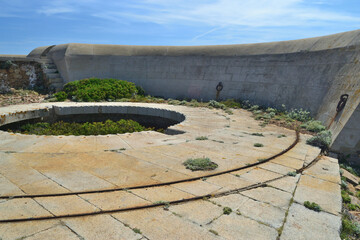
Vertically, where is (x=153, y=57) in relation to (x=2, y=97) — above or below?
above

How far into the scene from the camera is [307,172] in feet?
13.2

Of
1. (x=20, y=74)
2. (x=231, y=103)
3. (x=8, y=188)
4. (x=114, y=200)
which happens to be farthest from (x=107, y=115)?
(x=20, y=74)

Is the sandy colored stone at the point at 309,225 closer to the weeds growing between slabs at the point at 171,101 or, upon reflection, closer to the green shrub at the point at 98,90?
the weeds growing between slabs at the point at 171,101

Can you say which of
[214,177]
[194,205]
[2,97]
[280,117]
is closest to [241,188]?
[214,177]

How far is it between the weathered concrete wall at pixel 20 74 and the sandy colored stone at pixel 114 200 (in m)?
13.0

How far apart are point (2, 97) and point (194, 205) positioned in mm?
13158

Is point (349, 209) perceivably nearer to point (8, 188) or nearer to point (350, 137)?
point (350, 137)

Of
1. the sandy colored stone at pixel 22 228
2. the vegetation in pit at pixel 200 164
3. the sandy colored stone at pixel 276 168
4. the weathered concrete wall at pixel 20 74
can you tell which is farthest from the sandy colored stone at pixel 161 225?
the weathered concrete wall at pixel 20 74

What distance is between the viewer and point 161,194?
3023 mm

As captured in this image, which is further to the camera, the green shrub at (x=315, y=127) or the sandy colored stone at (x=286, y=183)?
the green shrub at (x=315, y=127)

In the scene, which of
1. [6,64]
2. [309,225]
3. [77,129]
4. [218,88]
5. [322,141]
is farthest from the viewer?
[6,64]

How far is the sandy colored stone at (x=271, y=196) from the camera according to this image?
2.96 metres

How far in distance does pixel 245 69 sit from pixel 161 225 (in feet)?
35.4

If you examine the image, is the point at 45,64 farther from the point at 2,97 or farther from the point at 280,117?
the point at 280,117
